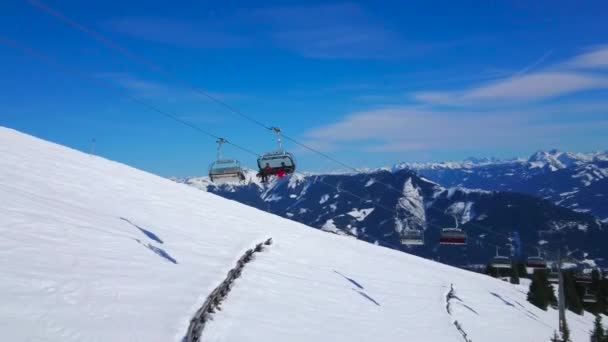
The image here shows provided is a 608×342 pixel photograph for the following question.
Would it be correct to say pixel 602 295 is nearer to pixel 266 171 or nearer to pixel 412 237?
pixel 412 237

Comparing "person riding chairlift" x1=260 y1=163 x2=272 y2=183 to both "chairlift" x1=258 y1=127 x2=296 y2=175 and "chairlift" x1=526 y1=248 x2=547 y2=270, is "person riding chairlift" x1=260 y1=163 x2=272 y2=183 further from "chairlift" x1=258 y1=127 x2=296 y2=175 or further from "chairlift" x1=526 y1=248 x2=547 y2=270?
"chairlift" x1=526 y1=248 x2=547 y2=270

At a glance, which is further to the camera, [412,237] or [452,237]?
[412,237]

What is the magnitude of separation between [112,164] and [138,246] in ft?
63.8

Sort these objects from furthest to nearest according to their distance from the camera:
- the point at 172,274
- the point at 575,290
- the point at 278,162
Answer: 1. the point at 575,290
2. the point at 278,162
3. the point at 172,274

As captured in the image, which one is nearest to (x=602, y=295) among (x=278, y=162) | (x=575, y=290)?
(x=575, y=290)

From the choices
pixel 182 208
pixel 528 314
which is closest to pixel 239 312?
pixel 182 208

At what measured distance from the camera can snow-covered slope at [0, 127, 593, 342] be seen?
39.2 ft

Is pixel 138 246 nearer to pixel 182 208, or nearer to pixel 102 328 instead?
pixel 102 328

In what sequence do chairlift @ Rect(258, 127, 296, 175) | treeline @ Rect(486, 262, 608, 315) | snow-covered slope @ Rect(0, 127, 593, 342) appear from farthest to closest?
treeline @ Rect(486, 262, 608, 315) → chairlift @ Rect(258, 127, 296, 175) → snow-covered slope @ Rect(0, 127, 593, 342)

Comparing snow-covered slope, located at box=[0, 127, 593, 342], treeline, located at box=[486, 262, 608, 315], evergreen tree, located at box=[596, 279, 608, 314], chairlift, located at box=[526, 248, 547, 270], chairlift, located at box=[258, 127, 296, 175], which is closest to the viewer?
snow-covered slope, located at box=[0, 127, 593, 342]

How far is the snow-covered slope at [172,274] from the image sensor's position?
39.2 ft

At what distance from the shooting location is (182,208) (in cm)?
2923

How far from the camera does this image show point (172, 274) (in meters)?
16.2

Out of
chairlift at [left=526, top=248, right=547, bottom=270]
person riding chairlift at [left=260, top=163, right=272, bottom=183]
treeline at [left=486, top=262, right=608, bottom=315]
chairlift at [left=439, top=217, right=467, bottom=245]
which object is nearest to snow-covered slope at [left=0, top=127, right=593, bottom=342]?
person riding chairlift at [left=260, top=163, right=272, bottom=183]
